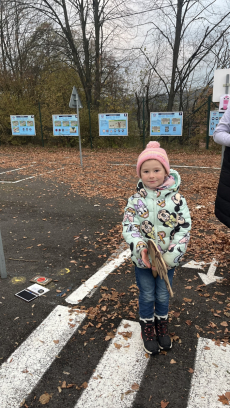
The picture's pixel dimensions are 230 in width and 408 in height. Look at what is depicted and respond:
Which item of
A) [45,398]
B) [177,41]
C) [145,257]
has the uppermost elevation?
[177,41]

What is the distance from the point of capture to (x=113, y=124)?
58.4 feet

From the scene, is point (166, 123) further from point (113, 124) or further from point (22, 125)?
point (22, 125)

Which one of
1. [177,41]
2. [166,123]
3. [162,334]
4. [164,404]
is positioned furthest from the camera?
[177,41]

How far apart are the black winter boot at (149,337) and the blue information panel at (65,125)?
17029 millimetres

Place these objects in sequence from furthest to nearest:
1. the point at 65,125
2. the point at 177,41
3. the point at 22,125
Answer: the point at 22,125 → the point at 65,125 → the point at 177,41

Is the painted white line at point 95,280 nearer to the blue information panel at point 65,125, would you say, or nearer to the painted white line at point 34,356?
the painted white line at point 34,356

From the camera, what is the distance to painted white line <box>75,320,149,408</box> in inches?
82.9

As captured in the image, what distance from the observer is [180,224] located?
236 cm

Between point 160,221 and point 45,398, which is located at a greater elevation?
point 160,221

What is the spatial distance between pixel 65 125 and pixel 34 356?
17506mm

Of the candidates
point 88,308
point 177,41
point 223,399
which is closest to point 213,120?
point 177,41

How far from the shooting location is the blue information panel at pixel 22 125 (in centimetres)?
2050

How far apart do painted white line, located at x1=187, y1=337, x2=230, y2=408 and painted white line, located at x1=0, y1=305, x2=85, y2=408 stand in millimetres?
1139

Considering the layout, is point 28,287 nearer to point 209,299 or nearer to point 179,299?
point 179,299
